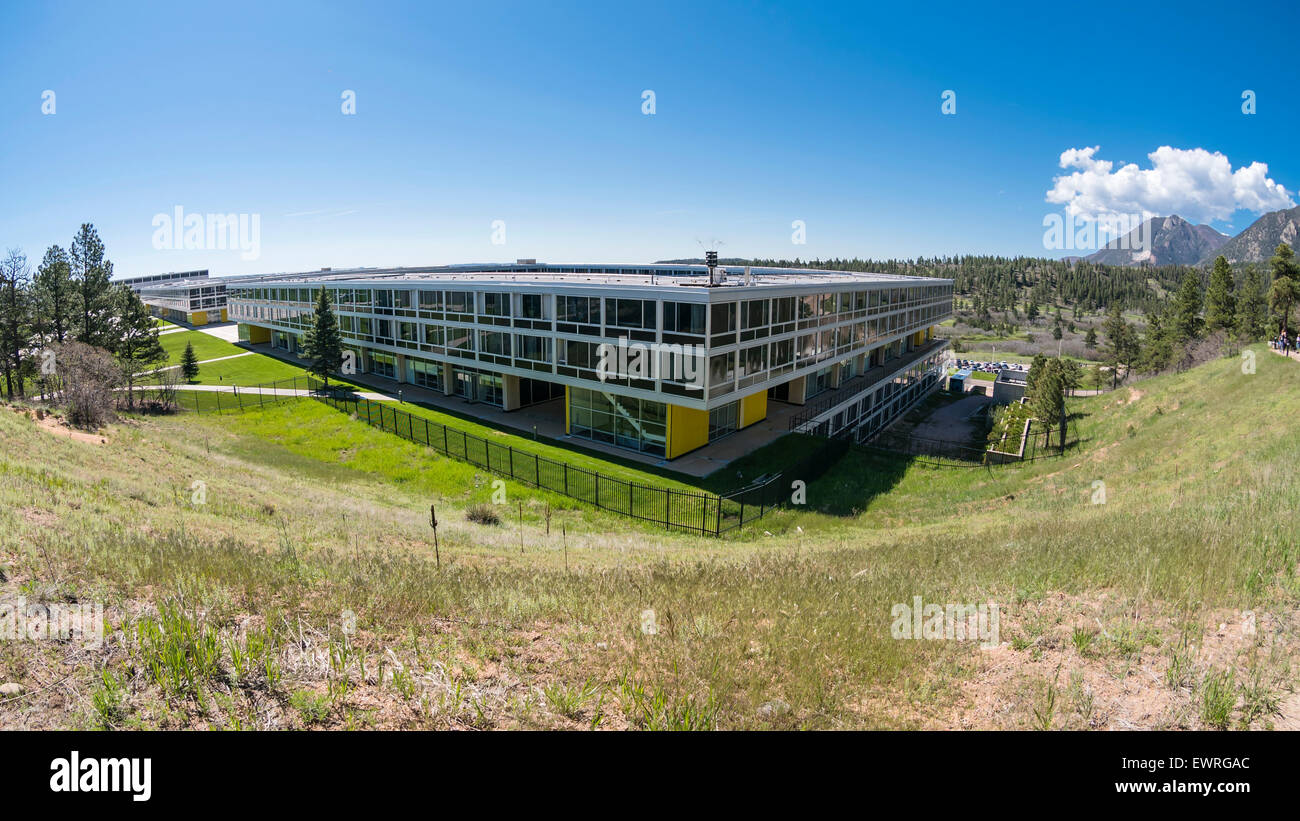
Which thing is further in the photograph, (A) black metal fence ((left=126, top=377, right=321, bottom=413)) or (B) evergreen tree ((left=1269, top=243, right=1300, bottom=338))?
(B) evergreen tree ((left=1269, top=243, right=1300, bottom=338))

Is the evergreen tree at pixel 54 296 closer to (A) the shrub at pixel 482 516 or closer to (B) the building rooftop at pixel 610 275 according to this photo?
(B) the building rooftop at pixel 610 275

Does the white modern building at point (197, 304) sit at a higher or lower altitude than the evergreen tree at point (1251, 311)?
higher

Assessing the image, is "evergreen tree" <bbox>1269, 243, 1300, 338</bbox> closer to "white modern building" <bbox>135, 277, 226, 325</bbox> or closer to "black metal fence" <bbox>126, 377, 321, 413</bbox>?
"black metal fence" <bbox>126, 377, 321, 413</bbox>

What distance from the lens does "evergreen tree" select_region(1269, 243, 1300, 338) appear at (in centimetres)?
4175

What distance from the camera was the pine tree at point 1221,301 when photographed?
5572 centimetres

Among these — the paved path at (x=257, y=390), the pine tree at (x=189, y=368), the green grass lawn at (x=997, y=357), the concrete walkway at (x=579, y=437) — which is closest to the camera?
the concrete walkway at (x=579, y=437)

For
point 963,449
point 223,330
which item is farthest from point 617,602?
point 223,330

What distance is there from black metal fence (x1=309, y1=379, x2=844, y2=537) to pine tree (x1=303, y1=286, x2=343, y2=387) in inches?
661

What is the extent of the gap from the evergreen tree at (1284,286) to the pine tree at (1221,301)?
10.5 meters

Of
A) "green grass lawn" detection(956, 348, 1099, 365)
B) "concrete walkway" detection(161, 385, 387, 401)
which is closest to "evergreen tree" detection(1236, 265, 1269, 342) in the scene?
"green grass lawn" detection(956, 348, 1099, 365)

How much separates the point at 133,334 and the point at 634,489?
1787 inches

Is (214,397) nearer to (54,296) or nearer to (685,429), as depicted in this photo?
(54,296)

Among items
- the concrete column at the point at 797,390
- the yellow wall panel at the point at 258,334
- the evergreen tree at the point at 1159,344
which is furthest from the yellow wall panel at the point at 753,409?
the yellow wall panel at the point at 258,334
